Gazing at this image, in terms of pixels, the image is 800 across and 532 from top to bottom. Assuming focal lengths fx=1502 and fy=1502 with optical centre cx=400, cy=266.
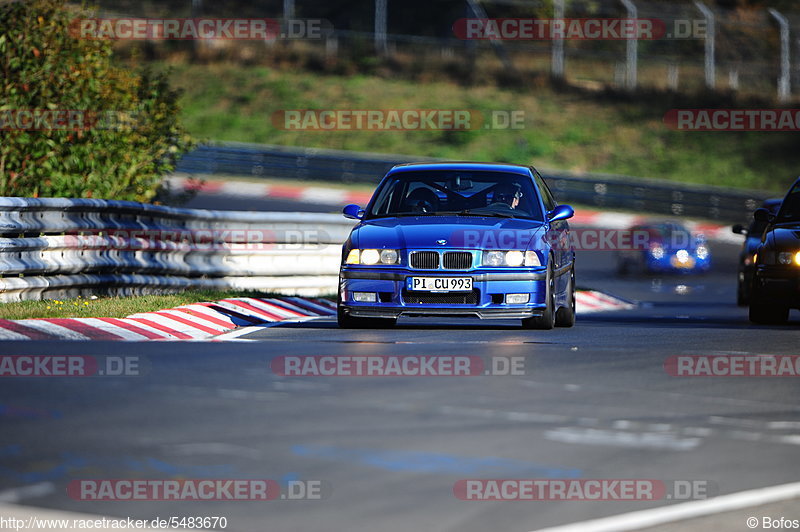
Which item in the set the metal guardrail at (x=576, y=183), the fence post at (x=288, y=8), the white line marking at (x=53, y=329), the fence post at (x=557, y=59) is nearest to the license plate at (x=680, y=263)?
the metal guardrail at (x=576, y=183)

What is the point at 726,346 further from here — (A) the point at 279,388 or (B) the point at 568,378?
(A) the point at 279,388

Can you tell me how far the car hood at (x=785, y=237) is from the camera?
1481cm

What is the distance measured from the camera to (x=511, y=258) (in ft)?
42.7

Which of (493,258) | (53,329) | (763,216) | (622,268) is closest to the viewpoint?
(53,329)

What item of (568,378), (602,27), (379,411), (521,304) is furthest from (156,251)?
(602,27)

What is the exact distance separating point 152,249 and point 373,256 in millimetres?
4435

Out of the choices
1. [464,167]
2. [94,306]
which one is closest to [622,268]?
[464,167]

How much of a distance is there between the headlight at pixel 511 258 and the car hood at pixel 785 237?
3.17 m

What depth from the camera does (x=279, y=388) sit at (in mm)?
8500

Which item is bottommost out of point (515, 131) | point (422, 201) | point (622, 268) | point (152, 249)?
point (622, 268)

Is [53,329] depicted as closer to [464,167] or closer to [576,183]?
[464,167]

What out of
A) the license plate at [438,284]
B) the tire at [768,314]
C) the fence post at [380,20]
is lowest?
the tire at [768,314]

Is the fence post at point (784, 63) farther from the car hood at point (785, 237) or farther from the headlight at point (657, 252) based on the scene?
the car hood at point (785, 237)

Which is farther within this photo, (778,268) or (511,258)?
(778,268)
